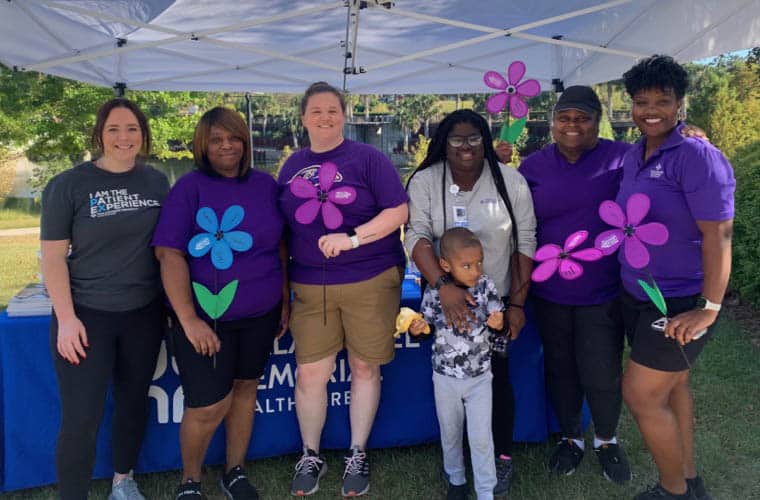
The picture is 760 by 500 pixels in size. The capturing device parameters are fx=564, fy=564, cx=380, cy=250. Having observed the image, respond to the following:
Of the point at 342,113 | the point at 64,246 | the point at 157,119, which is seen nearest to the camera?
the point at 64,246

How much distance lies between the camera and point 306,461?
99.9 inches

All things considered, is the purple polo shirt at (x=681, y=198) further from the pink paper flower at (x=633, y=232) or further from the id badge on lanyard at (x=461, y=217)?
the id badge on lanyard at (x=461, y=217)

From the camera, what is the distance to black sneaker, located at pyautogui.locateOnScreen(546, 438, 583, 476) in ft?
8.59

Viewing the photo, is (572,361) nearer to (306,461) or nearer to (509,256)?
(509,256)

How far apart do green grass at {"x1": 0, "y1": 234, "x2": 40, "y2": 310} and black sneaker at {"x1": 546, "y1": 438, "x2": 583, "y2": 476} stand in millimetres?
5477

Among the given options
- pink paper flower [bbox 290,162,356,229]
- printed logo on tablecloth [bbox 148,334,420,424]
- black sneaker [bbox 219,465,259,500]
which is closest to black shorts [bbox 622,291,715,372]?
printed logo on tablecloth [bbox 148,334,420,424]

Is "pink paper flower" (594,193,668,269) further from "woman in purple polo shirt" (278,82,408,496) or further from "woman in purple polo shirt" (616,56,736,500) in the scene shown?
"woman in purple polo shirt" (278,82,408,496)

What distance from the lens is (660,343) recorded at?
2.04 metres

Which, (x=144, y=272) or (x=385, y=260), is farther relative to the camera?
(x=385, y=260)

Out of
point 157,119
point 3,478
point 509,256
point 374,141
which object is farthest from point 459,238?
point 374,141

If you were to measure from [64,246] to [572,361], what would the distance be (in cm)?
213

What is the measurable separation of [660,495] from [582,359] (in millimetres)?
600

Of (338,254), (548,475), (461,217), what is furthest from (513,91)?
(548,475)

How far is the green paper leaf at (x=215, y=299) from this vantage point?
82.7 inches
